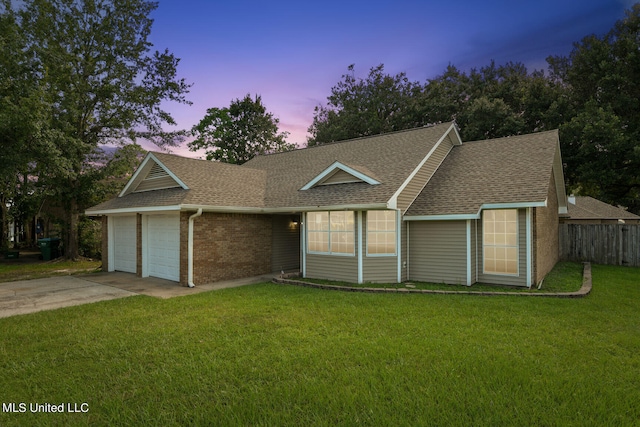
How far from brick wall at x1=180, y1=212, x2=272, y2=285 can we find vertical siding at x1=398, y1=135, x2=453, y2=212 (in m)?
5.14

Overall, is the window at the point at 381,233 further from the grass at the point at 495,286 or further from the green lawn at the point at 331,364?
the green lawn at the point at 331,364

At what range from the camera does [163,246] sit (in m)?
11.8

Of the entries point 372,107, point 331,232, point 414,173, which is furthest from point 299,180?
point 372,107

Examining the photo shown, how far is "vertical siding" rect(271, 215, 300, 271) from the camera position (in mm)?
13211

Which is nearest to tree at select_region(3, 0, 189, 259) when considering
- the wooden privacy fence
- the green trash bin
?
the green trash bin

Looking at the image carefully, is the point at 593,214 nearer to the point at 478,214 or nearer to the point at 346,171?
the point at 478,214

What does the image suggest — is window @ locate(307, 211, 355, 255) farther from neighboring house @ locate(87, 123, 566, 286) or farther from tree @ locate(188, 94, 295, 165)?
tree @ locate(188, 94, 295, 165)

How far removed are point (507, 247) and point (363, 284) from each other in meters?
4.50

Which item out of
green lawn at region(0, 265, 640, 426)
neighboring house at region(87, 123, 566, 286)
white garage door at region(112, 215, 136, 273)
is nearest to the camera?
green lawn at region(0, 265, 640, 426)

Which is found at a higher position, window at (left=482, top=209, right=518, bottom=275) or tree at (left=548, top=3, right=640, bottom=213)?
tree at (left=548, top=3, right=640, bottom=213)

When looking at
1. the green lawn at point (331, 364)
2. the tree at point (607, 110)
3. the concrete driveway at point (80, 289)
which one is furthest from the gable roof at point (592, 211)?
the concrete driveway at point (80, 289)

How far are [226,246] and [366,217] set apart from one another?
4855mm

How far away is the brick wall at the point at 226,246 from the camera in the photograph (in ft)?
34.7

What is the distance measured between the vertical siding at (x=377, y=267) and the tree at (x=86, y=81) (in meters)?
13.7
